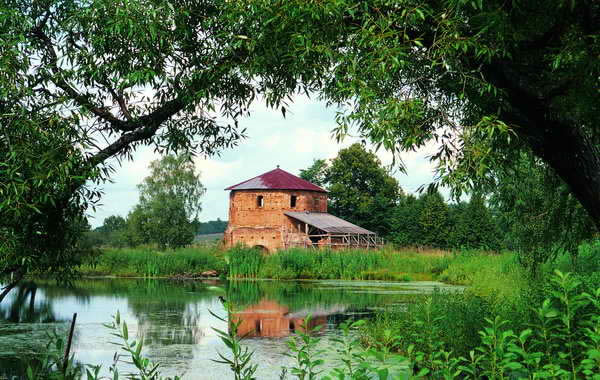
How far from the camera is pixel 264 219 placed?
161 feet

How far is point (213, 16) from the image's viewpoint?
7324 millimetres

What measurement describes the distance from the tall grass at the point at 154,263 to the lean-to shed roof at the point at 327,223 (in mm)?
12156

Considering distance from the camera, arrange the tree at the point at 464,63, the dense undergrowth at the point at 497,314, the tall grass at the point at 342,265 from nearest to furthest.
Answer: the tree at the point at 464,63 < the dense undergrowth at the point at 497,314 < the tall grass at the point at 342,265

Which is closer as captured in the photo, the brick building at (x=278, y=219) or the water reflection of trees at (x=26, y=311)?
the water reflection of trees at (x=26, y=311)

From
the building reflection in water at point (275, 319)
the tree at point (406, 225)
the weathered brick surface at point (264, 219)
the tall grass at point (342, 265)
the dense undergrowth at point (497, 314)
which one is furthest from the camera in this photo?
the tree at point (406, 225)

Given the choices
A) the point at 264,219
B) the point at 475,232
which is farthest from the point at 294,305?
the point at 475,232

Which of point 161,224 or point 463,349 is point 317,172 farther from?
point 463,349

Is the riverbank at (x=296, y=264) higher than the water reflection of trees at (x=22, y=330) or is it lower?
higher

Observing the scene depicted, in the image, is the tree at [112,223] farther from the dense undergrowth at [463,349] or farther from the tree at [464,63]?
the tree at [464,63]

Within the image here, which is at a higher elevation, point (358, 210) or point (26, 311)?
point (358, 210)

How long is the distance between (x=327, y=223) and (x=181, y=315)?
29726 millimetres

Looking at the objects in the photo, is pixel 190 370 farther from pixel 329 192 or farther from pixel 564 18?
pixel 329 192

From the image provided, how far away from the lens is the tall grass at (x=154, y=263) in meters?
34.2

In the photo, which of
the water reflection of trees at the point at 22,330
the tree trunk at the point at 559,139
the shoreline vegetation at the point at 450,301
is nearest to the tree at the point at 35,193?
the water reflection of trees at the point at 22,330
